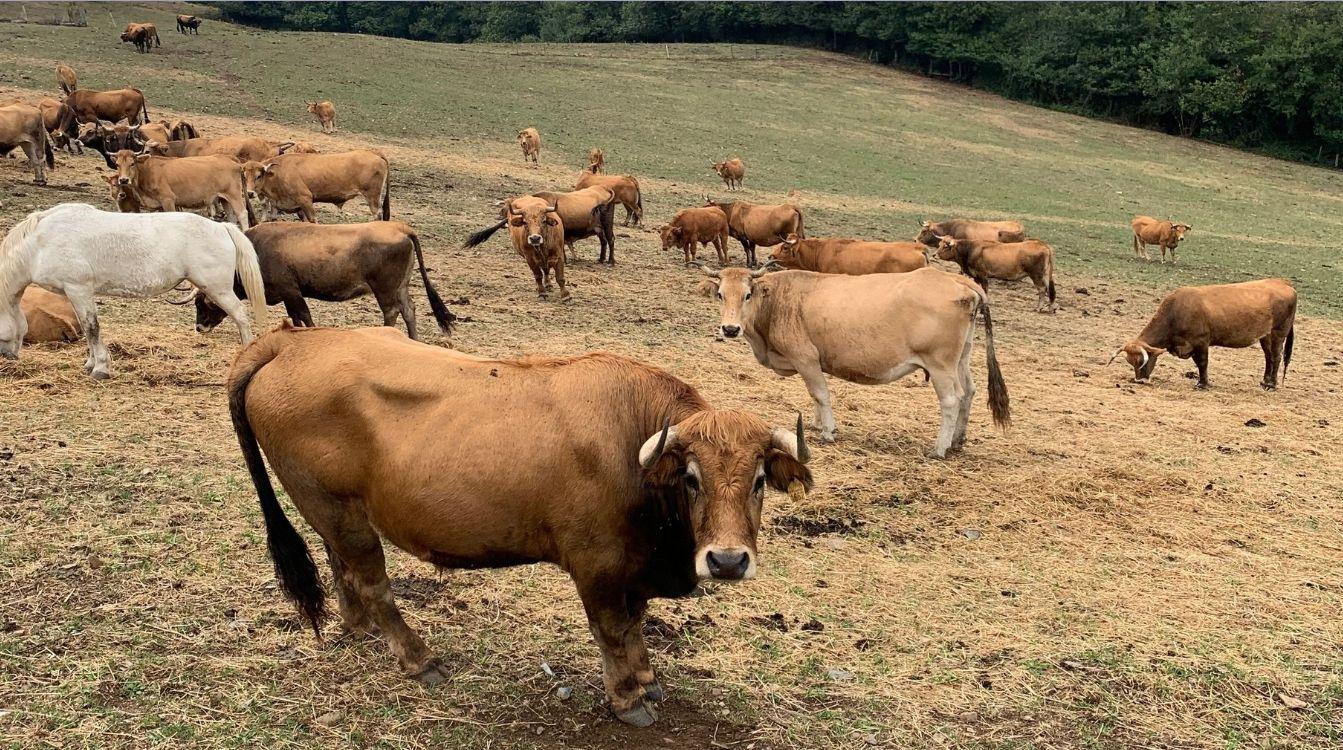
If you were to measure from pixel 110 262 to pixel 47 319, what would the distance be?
4.62 feet

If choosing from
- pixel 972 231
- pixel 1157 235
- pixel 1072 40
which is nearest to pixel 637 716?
pixel 972 231

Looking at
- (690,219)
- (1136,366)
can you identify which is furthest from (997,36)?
(1136,366)

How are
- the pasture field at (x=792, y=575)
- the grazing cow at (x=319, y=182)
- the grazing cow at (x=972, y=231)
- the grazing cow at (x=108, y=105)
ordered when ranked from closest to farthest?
the pasture field at (x=792, y=575) < the grazing cow at (x=319, y=182) < the grazing cow at (x=972, y=231) < the grazing cow at (x=108, y=105)

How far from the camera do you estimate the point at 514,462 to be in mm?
5004

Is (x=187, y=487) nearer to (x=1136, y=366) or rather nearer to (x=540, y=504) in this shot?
(x=540, y=504)

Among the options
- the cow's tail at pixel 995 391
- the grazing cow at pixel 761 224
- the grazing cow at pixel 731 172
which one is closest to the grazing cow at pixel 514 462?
the cow's tail at pixel 995 391

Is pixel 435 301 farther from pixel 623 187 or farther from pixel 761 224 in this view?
pixel 623 187

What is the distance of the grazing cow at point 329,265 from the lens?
39.5 feet

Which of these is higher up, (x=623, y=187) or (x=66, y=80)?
(x=66, y=80)

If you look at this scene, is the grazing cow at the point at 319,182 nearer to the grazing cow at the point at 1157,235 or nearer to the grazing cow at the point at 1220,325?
the grazing cow at the point at 1220,325

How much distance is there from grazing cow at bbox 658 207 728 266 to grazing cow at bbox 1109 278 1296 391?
8.60 m

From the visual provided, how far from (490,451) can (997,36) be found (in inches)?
2749

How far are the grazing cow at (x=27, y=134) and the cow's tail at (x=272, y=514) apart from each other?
17319 millimetres

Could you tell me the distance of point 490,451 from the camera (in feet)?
16.5
